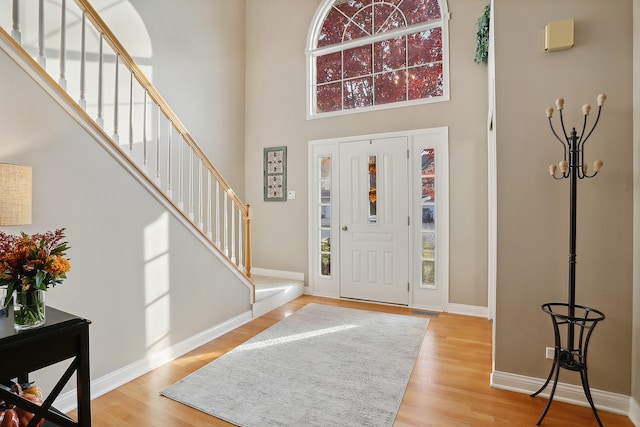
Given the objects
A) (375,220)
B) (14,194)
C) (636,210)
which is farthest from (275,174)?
(636,210)

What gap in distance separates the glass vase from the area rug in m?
1.09

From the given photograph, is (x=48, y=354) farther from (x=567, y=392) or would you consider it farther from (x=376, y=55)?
(x=376, y=55)

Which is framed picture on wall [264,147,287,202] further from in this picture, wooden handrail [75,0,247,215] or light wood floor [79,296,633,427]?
light wood floor [79,296,633,427]

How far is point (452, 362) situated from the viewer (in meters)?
2.70

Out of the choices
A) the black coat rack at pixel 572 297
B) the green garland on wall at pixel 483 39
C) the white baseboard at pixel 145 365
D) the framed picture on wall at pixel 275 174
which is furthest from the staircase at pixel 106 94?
the green garland on wall at pixel 483 39

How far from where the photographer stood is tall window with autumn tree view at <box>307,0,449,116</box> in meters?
4.09

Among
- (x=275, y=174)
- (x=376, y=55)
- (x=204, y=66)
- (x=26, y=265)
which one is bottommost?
(x=26, y=265)

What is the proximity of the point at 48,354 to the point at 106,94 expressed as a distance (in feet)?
9.48

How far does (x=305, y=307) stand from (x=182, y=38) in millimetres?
3707

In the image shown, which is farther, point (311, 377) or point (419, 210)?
point (419, 210)

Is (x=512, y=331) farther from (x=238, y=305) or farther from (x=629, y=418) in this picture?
(x=238, y=305)

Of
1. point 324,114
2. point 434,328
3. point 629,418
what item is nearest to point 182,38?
point 324,114

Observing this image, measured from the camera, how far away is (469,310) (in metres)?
3.86

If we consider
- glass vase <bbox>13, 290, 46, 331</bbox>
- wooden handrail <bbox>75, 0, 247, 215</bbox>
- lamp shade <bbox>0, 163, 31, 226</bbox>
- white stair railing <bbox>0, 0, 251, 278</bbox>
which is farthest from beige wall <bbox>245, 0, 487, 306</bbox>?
glass vase <bbox>13, 290, 46, 331</bbox>
